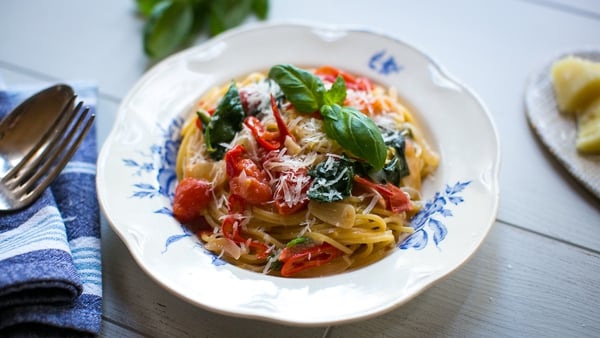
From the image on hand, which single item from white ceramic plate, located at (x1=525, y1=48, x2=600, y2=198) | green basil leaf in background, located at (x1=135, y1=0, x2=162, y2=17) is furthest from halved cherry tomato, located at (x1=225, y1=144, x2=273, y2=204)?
green basil leaf in background, located at (x1=135, y1=0, x2=162, y2=17)

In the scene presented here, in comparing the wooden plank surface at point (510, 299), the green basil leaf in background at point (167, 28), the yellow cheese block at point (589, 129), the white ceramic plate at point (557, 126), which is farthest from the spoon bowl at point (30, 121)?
the yellow cheese block at point (589, 129)

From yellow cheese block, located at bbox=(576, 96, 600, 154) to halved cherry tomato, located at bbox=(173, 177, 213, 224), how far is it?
2150 mm

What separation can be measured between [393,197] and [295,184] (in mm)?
515

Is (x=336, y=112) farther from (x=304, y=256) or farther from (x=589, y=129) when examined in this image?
(x=589, y=129)

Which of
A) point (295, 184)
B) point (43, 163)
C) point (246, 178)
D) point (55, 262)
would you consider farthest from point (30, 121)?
point (295, 184)

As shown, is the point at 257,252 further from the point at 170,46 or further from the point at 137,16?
the point at 137,16

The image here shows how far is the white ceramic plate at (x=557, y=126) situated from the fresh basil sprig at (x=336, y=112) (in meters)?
1.26

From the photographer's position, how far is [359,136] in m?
2.70

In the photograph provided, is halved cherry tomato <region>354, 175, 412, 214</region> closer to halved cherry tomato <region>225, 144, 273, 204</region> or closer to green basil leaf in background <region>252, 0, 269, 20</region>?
halved cherry tomato <region>225, 144, 273, 204</region>

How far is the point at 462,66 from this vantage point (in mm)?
4051

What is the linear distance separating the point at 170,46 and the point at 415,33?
6.05 feet

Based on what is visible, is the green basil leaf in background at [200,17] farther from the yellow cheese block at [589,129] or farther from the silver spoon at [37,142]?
the yellow cheese block at [589,129]

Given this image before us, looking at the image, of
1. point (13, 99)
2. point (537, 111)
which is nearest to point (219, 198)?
point (13, 99)

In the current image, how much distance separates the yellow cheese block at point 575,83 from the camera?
3.45 m
